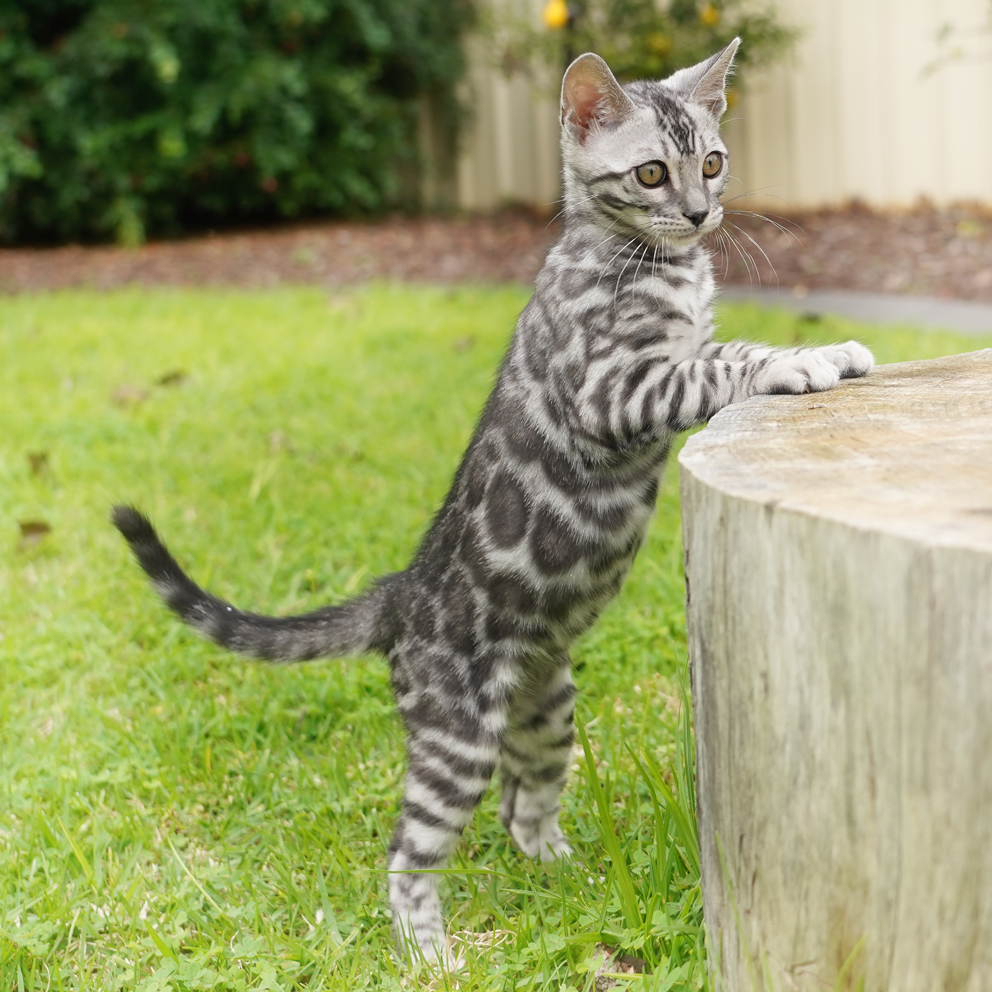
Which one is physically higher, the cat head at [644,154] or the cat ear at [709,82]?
the cat ear at [709,82]

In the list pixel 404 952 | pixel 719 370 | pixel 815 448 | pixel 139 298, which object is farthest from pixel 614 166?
pixel 139 298

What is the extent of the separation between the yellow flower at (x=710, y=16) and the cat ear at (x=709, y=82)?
6.63m

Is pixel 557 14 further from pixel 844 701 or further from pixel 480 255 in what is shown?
pixel 844 701

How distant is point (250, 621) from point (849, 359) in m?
1.47

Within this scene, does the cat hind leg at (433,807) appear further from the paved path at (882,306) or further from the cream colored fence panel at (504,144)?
the cream colored fence panel at (504,144)

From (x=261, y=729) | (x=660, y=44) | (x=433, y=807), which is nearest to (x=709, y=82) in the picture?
(x=433, y=807)

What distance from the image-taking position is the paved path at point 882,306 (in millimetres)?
6328

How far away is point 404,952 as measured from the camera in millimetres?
2314

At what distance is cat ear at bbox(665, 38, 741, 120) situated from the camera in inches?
108

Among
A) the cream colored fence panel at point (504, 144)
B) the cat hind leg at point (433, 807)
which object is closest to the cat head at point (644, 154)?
the cat hind leg at point (433, 807)

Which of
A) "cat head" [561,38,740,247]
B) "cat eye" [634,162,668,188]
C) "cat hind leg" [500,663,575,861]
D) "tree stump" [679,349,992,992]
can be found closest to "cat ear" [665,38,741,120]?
"cat head" [561,38,740,247]

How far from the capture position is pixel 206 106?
9.73 m

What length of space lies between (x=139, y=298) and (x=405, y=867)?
274 inches

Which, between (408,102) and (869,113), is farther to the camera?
(408,102)
